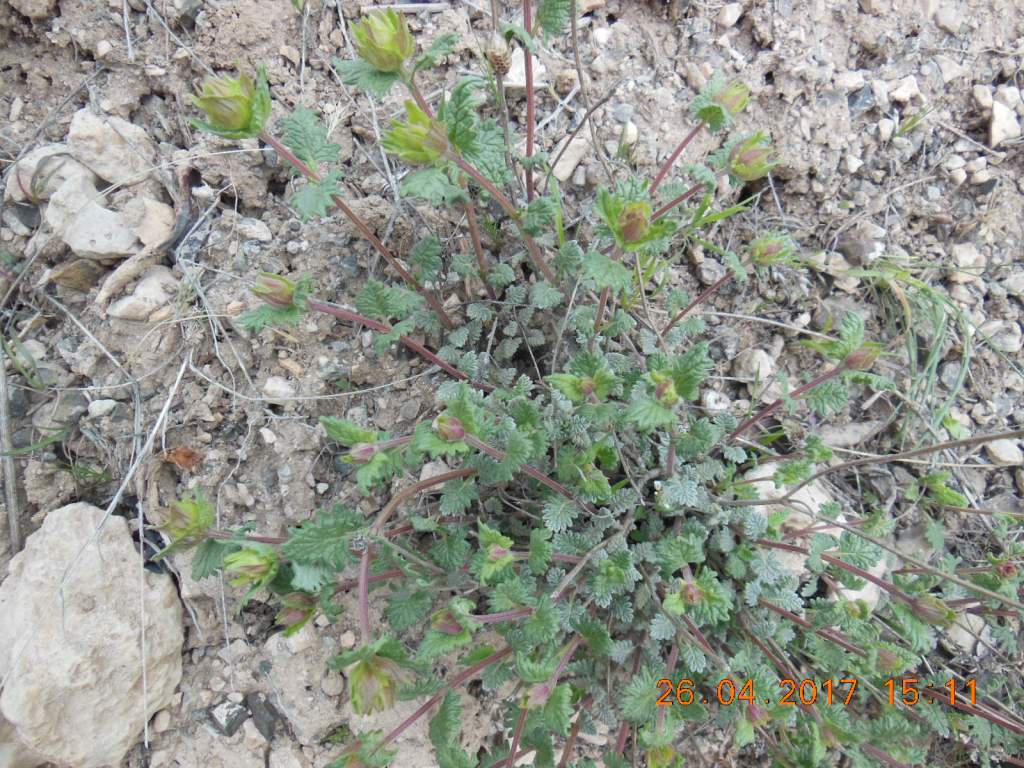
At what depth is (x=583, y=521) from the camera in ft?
7.97

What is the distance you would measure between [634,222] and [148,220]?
5.92ft

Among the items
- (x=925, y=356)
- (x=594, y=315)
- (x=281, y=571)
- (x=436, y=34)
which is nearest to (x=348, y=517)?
(x=281, y=571)

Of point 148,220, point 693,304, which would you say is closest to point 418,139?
point 693,304

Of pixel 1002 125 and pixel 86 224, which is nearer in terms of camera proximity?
pixel 86 224

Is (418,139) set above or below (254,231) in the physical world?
above

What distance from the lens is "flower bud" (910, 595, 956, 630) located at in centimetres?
210

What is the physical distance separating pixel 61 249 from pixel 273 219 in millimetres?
769

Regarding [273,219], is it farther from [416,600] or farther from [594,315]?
[416,600]

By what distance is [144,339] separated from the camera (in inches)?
98.5

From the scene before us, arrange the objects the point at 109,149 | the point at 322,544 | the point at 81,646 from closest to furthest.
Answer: the point at 322,544, the point at 81,646, the point at 109,149

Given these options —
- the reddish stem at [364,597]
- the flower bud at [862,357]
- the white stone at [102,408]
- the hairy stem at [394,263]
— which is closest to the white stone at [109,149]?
the hairy stem at [394,263]

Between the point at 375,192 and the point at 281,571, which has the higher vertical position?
the point at 375,192

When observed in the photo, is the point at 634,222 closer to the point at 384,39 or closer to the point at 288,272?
the point at 384,39

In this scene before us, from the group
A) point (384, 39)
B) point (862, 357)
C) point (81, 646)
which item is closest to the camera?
point (384, 39)
